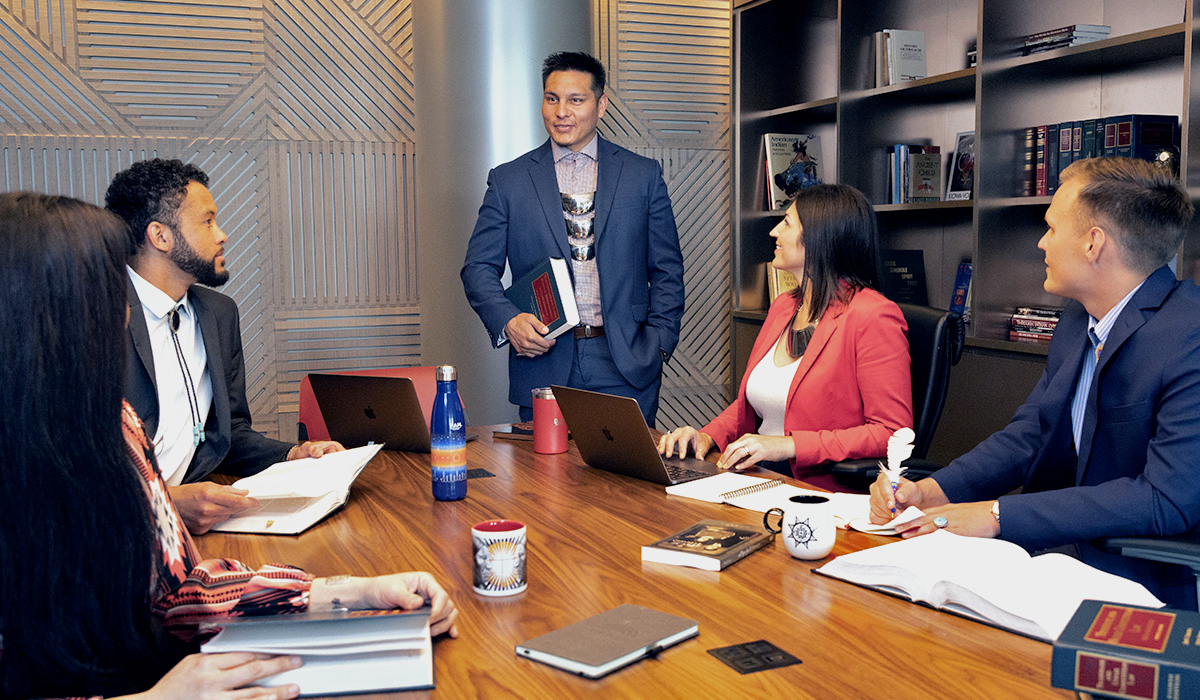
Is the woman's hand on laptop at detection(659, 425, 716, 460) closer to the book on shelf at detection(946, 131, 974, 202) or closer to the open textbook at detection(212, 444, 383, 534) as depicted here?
the open textbook at detection(212, 444, 383, 534)

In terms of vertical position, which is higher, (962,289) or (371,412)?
(962,289)

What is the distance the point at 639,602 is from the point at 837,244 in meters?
1.59

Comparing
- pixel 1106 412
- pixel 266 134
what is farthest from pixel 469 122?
pixel 1106 412

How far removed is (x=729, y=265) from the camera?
5.57 meters

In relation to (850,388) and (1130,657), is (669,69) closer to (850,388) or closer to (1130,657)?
(850,388)

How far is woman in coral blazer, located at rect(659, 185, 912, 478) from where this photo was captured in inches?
97.3

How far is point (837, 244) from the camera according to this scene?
8.93 ft

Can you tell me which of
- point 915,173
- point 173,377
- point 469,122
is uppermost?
point 469,122

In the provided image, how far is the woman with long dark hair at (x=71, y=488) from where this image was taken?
100 cm

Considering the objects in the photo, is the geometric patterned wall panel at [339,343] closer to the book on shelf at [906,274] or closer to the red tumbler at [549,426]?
the book on shelf at [906,274]

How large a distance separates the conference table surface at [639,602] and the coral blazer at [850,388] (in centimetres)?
62

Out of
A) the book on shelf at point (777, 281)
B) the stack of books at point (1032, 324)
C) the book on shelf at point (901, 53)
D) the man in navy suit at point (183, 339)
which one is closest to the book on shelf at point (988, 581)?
the man in navy suit at point (183, 339)

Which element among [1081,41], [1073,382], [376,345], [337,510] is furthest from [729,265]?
[337,510]

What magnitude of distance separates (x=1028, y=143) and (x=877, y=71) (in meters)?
0.92
